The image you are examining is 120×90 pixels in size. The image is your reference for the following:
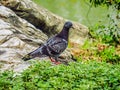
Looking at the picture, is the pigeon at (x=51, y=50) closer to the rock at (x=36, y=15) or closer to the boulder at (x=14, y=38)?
the boulder at (x=14, y=38)

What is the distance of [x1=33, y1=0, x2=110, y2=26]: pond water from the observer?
19359mm

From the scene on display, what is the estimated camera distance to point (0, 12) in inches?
416

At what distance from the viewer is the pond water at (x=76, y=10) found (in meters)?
19.4

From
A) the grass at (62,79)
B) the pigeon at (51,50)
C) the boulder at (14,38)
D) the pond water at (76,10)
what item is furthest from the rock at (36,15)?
the grass at (62,79)

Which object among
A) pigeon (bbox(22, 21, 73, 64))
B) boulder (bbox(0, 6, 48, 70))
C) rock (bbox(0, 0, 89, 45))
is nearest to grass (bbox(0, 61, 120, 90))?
boulder (bbox(0, 6, 48, 70))

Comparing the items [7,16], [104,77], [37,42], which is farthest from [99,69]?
[7,16]

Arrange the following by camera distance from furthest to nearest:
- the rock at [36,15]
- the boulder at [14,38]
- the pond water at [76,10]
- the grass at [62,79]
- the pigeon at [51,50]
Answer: the pond water at [76,10], the rock at [36,15], the pigeon at [51,50], the boulder at [14,38], the grass at [62,79]

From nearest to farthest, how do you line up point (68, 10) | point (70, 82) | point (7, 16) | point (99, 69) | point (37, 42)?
point (70, 82), point (99, 69), point (37, 42), point (7, 16), point (68, 10)

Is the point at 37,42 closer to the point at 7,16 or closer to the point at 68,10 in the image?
the point at 7,16

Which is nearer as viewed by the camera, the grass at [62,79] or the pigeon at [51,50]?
the grass at [62,79]

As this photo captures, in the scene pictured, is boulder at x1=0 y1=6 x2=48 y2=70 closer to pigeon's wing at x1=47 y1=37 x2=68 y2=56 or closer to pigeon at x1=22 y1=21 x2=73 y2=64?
pigeon at x1=22 y1=21 x2=73 y2=64

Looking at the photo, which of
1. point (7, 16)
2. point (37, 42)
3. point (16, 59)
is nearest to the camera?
point (16, 59)

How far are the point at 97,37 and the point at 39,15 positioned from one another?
1829 mm

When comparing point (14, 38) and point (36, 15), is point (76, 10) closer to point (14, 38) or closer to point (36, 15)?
point (36, 15)
